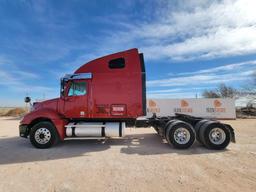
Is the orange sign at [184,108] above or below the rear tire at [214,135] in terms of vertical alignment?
above

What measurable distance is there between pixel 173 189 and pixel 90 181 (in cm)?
171

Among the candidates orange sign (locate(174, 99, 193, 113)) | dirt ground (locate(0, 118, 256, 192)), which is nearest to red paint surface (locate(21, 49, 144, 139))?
dirt ground (locate(0, 118, 256, 192))

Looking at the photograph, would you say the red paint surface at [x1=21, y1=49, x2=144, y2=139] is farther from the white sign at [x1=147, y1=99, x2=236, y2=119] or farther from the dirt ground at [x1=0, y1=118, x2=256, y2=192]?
the white sign at [x1=147, y1=99, x2=236, y2=119]

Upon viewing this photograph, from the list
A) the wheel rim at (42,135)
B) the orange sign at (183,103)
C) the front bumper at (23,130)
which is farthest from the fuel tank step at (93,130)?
the orange sign at (183,103)

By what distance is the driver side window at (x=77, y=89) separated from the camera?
7.85 metres

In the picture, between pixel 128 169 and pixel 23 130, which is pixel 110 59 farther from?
pixel 128 169

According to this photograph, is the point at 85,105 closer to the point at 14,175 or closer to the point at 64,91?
the point at 64,91

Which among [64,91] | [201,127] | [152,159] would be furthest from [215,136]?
[64,91]

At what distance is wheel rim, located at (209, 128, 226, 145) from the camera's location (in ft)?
23.4

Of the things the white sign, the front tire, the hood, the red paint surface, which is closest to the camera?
the front tire

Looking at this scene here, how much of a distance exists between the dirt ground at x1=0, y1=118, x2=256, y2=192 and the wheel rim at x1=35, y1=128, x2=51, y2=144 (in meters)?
0.38

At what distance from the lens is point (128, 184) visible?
4.07 metres

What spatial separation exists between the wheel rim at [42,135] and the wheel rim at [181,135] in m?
4.68

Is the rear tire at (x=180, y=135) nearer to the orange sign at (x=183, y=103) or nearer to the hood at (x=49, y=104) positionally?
the hood at (x=49, y=104)
